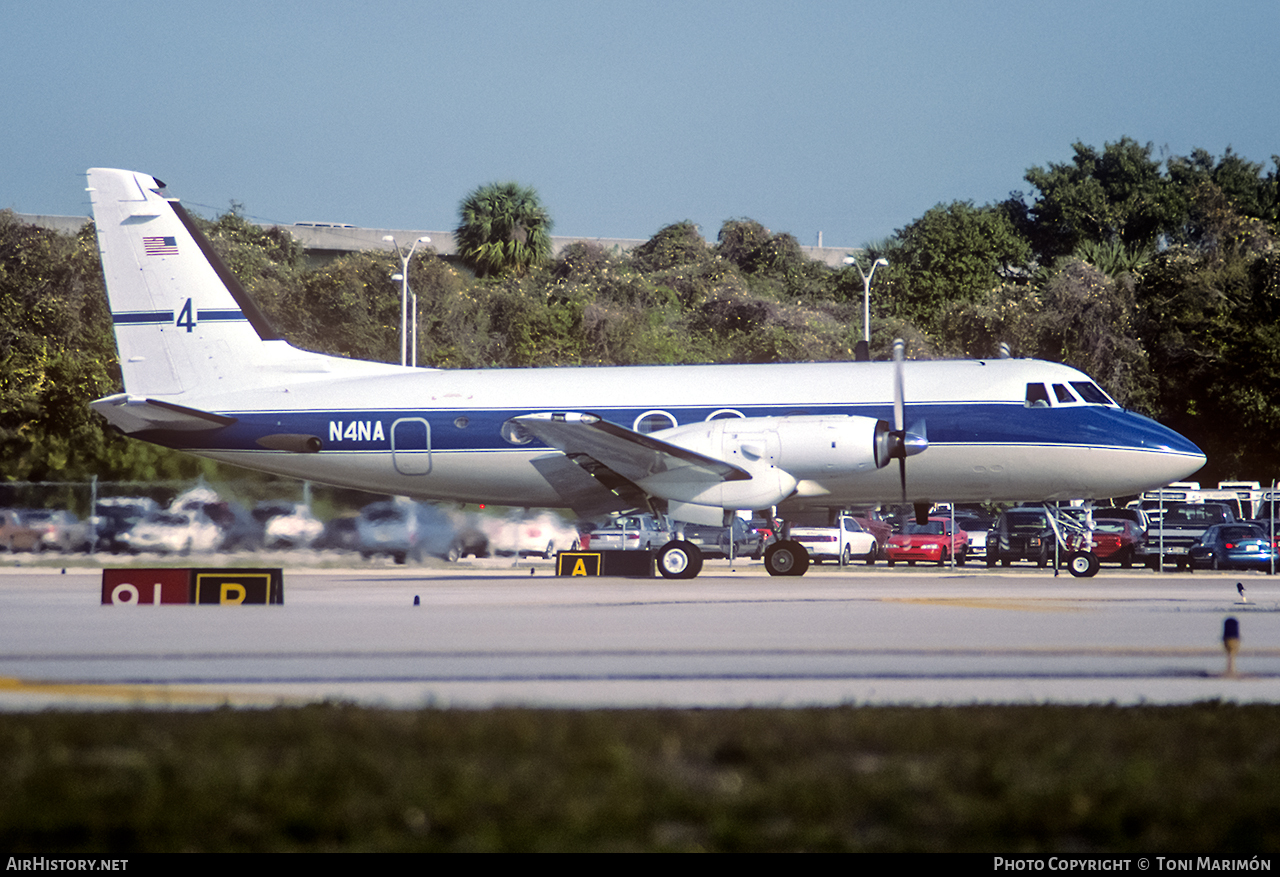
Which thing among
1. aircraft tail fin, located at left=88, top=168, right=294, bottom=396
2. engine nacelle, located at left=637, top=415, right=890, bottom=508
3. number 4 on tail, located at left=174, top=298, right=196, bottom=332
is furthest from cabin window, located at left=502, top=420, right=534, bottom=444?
number 4 on tail, located at left=174, top=298, right=196, bottom=332

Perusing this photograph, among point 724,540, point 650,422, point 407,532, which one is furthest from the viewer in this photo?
point 724,540

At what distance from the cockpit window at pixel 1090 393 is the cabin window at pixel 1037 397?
2.43 ft

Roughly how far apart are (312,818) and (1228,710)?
5724mm

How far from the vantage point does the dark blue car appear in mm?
35719

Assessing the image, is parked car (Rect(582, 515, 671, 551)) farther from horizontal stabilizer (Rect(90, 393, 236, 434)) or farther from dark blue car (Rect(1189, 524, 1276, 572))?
dark blue car (Rect(1189, 524, 1276, 572))

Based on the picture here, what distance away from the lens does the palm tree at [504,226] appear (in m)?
75.1

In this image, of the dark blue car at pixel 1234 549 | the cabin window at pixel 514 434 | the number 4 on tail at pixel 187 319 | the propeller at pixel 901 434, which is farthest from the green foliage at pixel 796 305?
the propeller at pixel 901 434

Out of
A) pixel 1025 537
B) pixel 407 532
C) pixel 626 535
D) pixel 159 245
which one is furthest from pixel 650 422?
pixel 1025 537

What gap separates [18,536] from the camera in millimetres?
35500

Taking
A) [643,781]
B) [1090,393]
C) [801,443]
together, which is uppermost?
[1090,393]

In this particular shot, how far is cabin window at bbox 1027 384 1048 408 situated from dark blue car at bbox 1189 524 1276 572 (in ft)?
39.0

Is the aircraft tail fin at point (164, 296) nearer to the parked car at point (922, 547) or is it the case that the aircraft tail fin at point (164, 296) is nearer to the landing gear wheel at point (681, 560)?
the landing gear wheel at point (681, 560)

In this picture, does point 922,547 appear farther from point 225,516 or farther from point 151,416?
point 151,416

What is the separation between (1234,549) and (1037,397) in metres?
12.6
